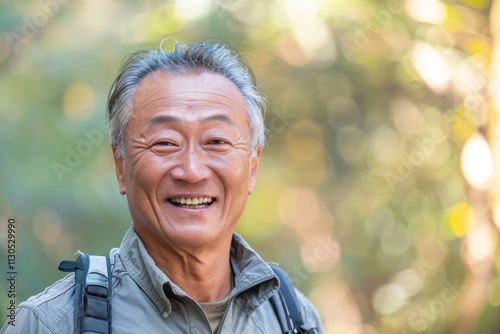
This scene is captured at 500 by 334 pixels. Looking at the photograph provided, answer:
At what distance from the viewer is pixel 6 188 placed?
4.40m

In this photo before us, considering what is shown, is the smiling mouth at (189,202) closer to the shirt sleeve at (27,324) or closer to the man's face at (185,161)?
the man's face at (185,161)

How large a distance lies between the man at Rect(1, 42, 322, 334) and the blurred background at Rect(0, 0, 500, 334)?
7.90 ft

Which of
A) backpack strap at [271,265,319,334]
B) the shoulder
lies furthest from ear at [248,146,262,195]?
the shoulder

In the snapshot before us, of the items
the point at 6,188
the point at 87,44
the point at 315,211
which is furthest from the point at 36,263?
the point at 315,211

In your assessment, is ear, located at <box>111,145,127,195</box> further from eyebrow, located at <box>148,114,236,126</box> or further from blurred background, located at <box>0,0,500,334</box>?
blurred background, located at <box>0,0,500,334</box>

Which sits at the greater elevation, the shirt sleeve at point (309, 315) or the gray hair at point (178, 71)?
the gray hair at point (178, 71)

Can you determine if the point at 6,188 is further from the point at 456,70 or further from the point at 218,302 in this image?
the point at 456,70

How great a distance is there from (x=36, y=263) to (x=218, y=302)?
2.67 m

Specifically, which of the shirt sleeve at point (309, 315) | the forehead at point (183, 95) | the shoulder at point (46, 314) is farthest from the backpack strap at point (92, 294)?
the shirt sleeve at point (309, 315)

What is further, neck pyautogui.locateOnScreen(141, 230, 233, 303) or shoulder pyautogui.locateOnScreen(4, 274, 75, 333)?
neck pyautogui.locateOnScreen(141, 230, 233, 303)

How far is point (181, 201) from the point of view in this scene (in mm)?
2072

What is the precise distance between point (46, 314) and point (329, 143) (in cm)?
382

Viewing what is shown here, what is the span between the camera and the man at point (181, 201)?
2.03 meters

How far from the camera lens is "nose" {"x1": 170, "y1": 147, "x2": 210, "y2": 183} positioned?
204 centimetres
